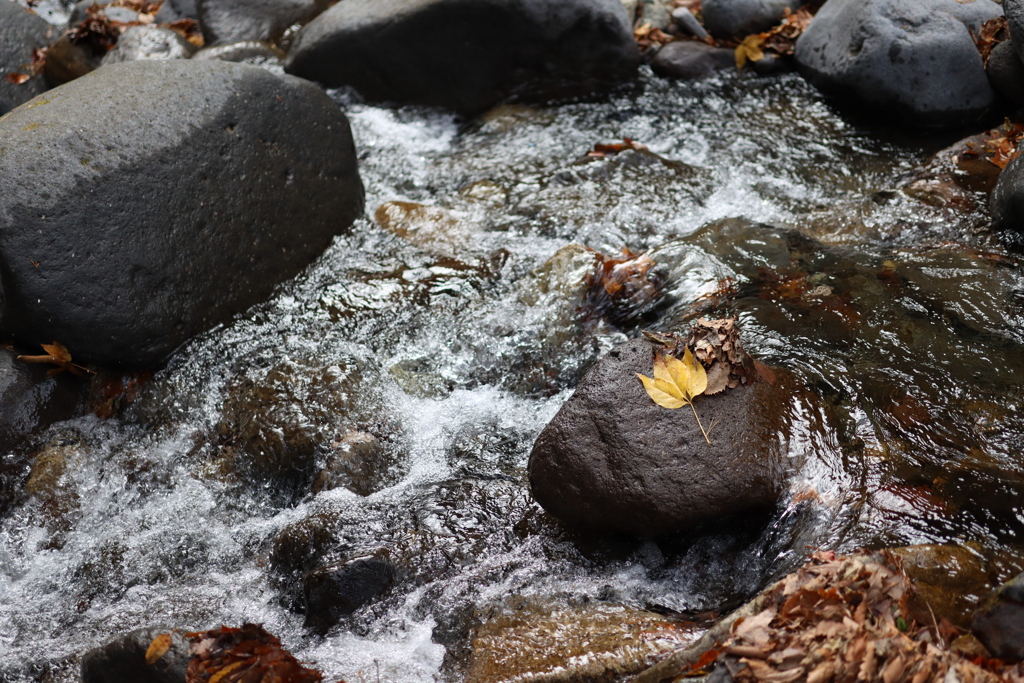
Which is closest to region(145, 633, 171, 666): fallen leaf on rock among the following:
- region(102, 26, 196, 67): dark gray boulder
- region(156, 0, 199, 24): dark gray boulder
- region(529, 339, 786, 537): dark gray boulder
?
region(529, 339, 786, 537): dark gray boulder

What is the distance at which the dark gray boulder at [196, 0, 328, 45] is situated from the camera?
7258mm

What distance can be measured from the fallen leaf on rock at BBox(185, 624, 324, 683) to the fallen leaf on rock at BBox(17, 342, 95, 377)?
2062 mm

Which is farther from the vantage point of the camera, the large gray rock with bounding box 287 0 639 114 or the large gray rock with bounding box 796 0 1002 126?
the large gray rock with bounding box 287 0 639 114

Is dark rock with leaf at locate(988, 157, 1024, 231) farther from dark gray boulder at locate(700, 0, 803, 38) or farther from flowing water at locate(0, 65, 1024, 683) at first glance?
dark gray boulder at locate(700, 0, 803, 38)

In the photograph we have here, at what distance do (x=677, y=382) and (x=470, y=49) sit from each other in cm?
439

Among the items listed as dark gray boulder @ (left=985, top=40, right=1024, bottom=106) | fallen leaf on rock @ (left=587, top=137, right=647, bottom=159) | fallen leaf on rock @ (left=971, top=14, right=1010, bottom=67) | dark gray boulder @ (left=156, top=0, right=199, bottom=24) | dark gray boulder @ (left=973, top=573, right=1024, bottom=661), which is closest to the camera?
dark gray boulder @ (left=973, top=573, right=1024, bottom=661)

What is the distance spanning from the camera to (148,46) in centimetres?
659

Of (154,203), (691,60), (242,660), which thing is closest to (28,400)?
(154,203)

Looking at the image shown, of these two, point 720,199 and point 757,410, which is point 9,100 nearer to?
point 720,199

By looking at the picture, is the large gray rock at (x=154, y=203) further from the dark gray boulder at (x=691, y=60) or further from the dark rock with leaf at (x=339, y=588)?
the dark gray boulder at (x=691, y=60)

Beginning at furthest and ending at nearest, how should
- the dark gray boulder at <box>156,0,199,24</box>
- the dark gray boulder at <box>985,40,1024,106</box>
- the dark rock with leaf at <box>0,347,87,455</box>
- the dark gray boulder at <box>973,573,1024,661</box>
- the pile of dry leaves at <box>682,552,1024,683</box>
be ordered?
the dark gray boulder at <box>156,0,199,24</box>
the dark gray boulder at <box>985,40,1024,106</box>
the dark rock with leaf at <box>0,347,87,455</box>
the dark gray boulder at <box>973,573,1024,661</box>
the pile of dry leaves at <box>682,552,1024,683</box>

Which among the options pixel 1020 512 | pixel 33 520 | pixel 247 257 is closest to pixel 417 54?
pixel 247 257

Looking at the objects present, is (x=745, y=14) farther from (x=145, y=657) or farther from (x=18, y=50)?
(x=18, y=50)

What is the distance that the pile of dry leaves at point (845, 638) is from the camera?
1767mm
